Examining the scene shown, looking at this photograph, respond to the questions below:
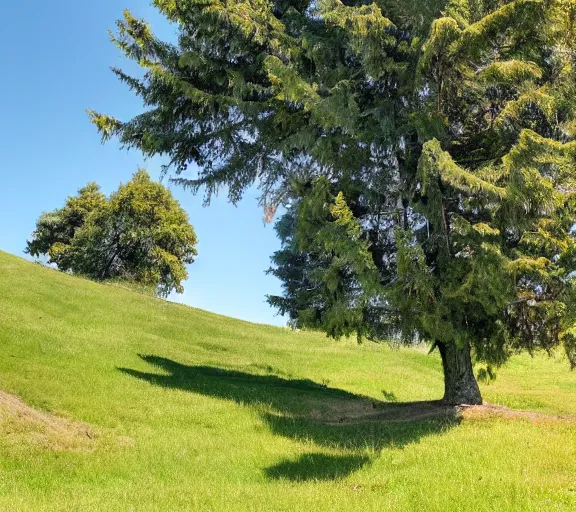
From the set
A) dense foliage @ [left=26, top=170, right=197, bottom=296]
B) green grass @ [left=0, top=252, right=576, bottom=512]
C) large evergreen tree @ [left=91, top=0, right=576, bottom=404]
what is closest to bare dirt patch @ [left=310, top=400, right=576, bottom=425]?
green grass @ [left=0, top=252, right=576, bottom=512]

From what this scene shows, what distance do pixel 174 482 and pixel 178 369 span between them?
361 inches

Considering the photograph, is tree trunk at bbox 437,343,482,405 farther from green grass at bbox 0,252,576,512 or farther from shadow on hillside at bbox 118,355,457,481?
green grass at bbox 0,252,576,512

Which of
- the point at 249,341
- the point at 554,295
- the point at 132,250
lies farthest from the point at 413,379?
the point at 132,250

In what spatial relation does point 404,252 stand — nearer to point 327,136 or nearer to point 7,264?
point 327,136

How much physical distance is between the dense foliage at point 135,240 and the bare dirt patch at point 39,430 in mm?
35297

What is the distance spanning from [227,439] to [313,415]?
3.24 meters

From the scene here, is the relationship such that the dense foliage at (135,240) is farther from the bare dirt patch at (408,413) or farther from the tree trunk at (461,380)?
the tree trunk at (461,380)

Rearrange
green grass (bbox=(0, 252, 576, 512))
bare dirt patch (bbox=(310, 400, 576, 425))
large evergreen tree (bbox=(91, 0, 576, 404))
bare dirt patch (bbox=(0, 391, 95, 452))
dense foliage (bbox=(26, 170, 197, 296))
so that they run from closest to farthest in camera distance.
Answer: green grass (bbox=(0, 252, 576, 512)) < bare dirt patch (bbox=(0, 391, 95, 452)) < large evergreen tree (bbox=(91, 0, 576, 404)) < bare dirt patch (bbox=(310, 400, 576, 425)) < dense foliage (bbox=(26, 170, 197, 296))

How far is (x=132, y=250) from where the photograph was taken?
4641 centimetres

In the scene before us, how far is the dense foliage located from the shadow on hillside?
29.1m

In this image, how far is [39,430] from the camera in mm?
8961

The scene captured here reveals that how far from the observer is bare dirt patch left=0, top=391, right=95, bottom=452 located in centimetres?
852

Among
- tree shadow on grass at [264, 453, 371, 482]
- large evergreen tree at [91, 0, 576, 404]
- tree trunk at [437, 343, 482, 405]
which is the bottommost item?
tree shadow on grass at [264, 453, 371, 482]

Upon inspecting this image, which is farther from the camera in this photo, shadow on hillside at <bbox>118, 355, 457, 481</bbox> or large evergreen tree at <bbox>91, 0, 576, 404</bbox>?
large evergreen tree at <bbox>91, 0, 576, 404</bbox>
